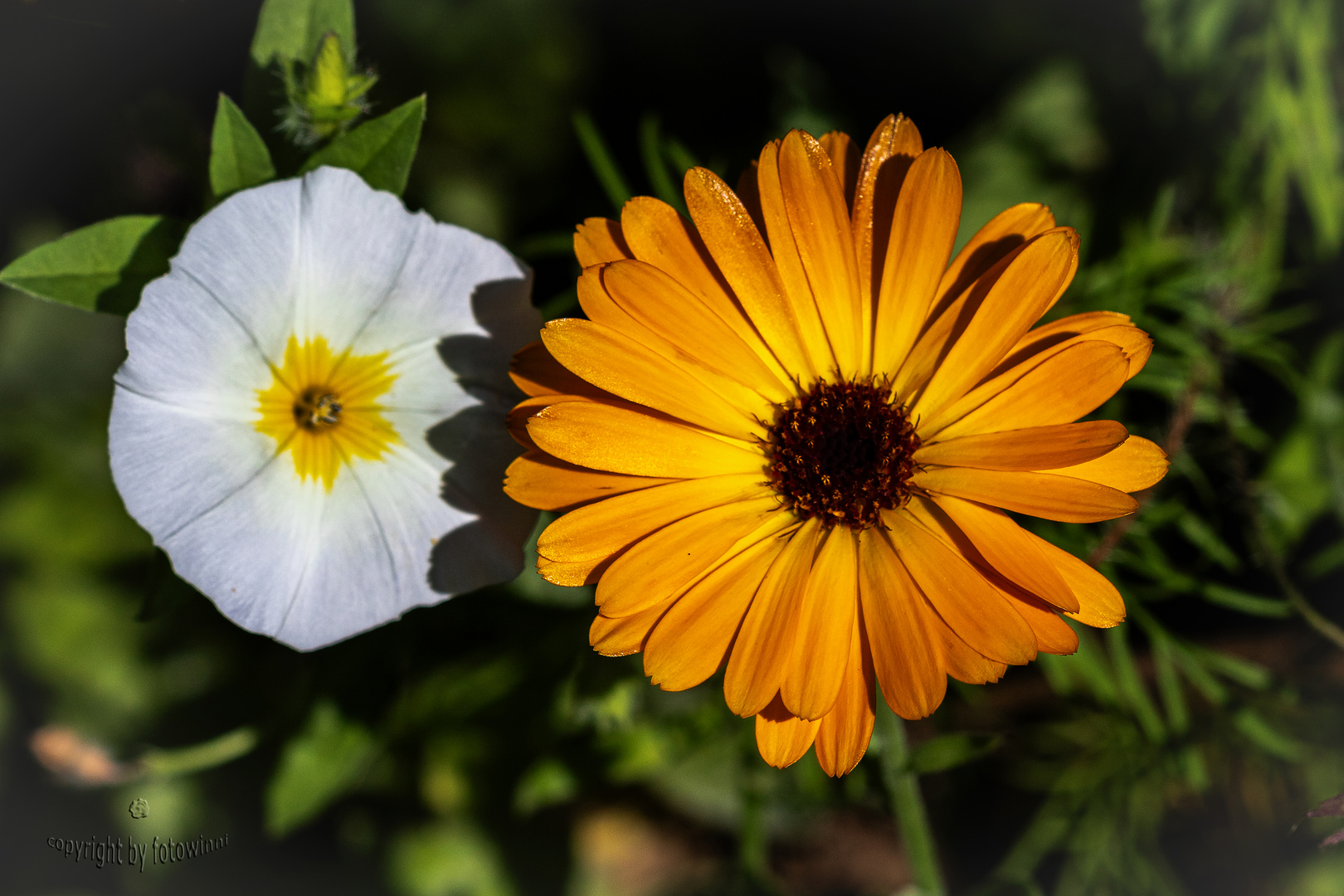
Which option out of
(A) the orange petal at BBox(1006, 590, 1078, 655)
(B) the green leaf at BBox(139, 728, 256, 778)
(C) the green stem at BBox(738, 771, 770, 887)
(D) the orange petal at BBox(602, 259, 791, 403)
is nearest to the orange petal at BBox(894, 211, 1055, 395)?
(D) the orange petal at BBox(602, 259, 791, 403)

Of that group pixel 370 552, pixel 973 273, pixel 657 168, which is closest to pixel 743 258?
pixel 973 273

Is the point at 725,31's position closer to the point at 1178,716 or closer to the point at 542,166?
the point at 542,166

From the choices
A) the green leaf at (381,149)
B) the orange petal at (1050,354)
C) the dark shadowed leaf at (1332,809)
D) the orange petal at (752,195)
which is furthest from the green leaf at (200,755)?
the dark shadowed leaf at (1332,809)

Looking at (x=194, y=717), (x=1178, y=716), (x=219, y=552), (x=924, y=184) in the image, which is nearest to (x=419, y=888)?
(x=194, y=717)

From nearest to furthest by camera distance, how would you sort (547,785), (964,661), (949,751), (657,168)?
(964,661), (949,751), (657,168), (547,785)

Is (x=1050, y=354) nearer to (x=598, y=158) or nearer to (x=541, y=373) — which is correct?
(x=541, y=373)

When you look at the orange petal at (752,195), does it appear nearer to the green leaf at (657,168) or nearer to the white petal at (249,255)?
the green leaf at (657,168)
